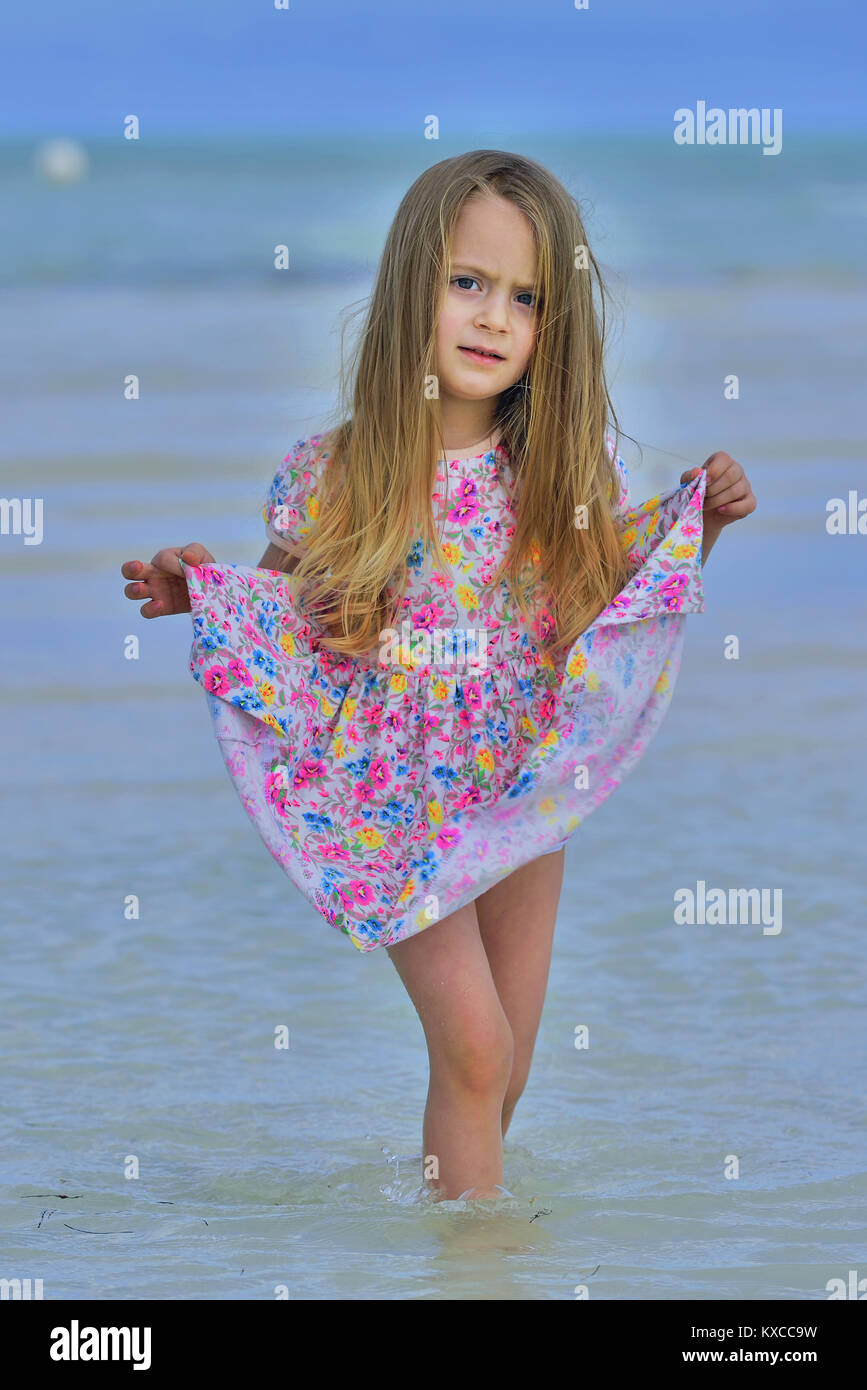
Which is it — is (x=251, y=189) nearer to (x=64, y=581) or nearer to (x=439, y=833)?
(x=64, y=581)

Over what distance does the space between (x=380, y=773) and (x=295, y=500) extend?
51 cm

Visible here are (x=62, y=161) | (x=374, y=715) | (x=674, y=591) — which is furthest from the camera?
(x=62, y=161)

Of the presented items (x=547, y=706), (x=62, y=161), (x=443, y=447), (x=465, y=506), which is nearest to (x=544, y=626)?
(x=547, y=706)

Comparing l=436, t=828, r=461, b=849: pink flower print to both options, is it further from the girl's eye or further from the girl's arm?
the girl's eye

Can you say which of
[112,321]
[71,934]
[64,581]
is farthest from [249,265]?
[71,934]

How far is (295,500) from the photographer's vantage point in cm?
331

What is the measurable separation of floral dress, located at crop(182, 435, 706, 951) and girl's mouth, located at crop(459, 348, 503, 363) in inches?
7.5

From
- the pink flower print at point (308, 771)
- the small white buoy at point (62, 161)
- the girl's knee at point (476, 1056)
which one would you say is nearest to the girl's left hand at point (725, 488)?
the pink flower print at point (308, 771)

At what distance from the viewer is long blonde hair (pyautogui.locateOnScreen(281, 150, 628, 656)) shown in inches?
125

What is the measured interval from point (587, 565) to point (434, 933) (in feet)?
2.20

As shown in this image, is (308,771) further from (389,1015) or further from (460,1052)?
(389,1015)

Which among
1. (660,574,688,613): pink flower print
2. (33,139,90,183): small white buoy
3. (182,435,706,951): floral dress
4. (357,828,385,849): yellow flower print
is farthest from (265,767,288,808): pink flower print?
(33,139,90,183): small white buoy

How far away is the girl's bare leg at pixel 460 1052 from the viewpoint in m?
3.00

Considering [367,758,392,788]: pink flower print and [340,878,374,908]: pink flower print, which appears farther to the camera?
[367,758,392,788]: pink flower print
